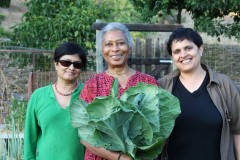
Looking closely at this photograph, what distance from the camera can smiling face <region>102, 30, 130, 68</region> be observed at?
2.98m

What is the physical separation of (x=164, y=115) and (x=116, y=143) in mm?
326

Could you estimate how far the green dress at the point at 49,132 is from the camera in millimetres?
3129

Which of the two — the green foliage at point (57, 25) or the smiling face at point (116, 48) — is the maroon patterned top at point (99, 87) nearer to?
the smiling face at point (116, 48)

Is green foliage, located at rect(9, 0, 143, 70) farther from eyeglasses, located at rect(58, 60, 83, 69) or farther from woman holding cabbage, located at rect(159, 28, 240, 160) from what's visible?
woman holding cabbage, located at rect(159, 28, 240, 160)

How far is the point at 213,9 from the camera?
8.84 m

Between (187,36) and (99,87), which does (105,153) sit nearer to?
(99,87)

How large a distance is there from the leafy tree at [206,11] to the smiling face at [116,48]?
17.7 feet

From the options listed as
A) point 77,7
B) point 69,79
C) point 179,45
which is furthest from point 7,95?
point 179,45

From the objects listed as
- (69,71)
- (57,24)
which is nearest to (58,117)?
(69,71)

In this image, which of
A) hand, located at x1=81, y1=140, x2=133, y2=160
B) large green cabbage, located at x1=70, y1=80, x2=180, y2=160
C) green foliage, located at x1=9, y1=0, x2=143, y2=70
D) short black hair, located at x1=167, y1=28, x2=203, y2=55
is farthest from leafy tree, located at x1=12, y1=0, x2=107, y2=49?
large green cabbage, located at x1=70, y1=80, x2=180, y2=160

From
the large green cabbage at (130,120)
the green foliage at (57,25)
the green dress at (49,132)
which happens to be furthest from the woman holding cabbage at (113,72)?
the green foliage at (57,25)

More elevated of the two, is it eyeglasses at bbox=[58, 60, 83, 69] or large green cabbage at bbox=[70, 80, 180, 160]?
eyeglasses at bbox=[58, 60, 83, 69]

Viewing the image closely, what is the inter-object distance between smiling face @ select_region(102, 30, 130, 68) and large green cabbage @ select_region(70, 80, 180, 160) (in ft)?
1.15

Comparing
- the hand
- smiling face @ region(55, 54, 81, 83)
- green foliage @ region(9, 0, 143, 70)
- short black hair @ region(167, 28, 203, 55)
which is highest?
green foliage @ region(9, 0, 143, 70)
